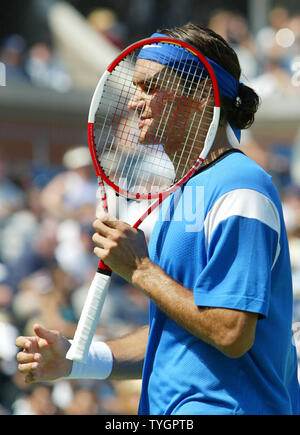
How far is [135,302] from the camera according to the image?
623 centimetres

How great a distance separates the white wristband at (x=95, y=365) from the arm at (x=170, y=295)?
1.51 feet

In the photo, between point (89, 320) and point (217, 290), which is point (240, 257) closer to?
point (217, 290)

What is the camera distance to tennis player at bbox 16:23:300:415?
206 centimetres

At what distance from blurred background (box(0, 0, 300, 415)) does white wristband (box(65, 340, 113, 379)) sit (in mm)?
1124

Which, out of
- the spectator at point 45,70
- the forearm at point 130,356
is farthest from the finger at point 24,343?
the spectator at point 45,70

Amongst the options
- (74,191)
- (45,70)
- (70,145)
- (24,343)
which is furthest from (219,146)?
(45,70)

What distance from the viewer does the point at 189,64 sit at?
93.9 inches

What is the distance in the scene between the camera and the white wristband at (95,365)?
254cm

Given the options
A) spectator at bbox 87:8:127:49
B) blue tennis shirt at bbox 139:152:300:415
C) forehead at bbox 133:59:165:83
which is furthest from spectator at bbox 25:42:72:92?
blue tennis shirt at bbox 139:152:300:415

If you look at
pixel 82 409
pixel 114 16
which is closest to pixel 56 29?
pixel 114 16

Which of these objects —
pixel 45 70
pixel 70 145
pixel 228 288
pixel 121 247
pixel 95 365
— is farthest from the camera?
pixel 45 70

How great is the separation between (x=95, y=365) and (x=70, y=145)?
5738mm

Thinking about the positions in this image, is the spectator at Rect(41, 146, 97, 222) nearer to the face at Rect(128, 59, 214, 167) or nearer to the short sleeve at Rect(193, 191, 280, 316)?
the face at Rect(128, 59, 214, 167)

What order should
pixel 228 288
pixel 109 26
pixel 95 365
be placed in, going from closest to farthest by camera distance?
pixel 228 288 < pixel 95 365 < pixel 109 26
